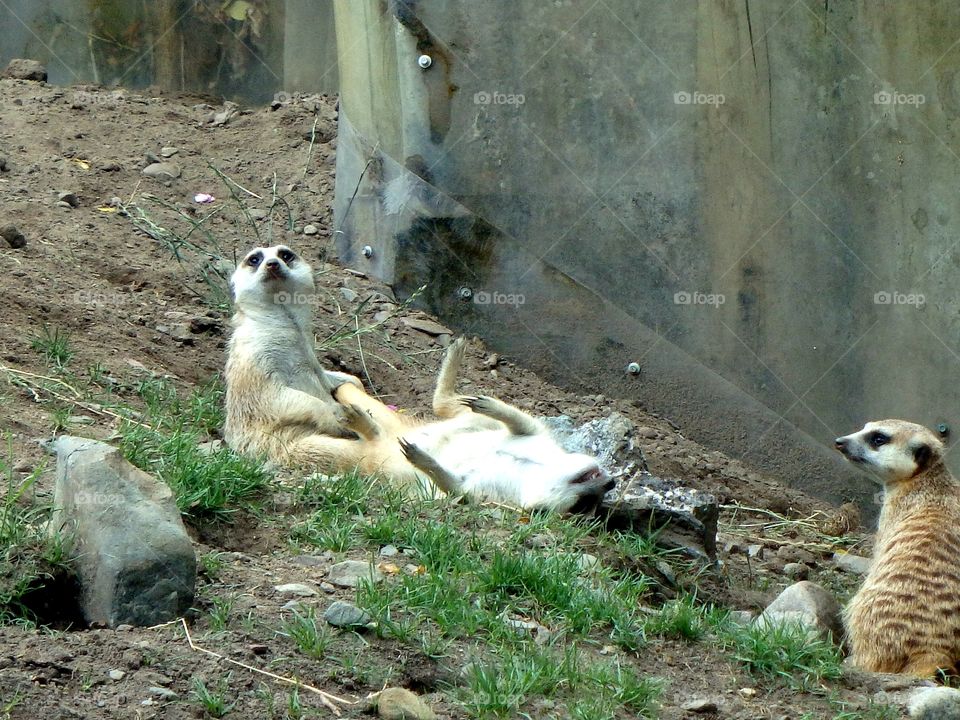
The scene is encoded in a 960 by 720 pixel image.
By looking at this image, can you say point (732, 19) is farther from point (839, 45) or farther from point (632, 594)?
point (632, 594)

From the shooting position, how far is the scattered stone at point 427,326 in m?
6.93

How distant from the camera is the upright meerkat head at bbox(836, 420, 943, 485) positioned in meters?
5.20

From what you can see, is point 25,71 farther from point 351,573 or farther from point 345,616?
point 345,616

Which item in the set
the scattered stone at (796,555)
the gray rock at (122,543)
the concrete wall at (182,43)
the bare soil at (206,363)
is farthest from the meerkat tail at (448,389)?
the concrete wall at (182,43)

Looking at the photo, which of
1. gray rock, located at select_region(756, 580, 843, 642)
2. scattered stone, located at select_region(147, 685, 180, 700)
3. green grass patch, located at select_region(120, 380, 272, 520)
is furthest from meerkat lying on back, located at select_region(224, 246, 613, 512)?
scattered stone, located at select_region(147, 685, 180, 700)

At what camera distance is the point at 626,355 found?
6770 millimetres

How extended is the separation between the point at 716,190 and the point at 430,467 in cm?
243

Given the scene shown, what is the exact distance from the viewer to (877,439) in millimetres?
5328

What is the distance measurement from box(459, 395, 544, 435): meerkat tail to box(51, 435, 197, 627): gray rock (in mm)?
1965

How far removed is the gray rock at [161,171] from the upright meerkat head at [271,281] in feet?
5.44

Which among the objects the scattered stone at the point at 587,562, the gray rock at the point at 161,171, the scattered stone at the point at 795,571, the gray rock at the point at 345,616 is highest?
the gray rock at the point at 161,171

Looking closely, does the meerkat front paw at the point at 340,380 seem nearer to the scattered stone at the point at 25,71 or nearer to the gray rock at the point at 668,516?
the gray rock at the point at 668,516

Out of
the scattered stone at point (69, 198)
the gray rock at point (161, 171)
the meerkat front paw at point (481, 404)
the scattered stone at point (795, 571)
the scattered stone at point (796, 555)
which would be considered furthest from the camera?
the gray rock at point (161, 171)

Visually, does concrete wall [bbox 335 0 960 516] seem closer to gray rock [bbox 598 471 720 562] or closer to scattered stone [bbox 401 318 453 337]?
scattered stone [bbox 401 318 453 337]
